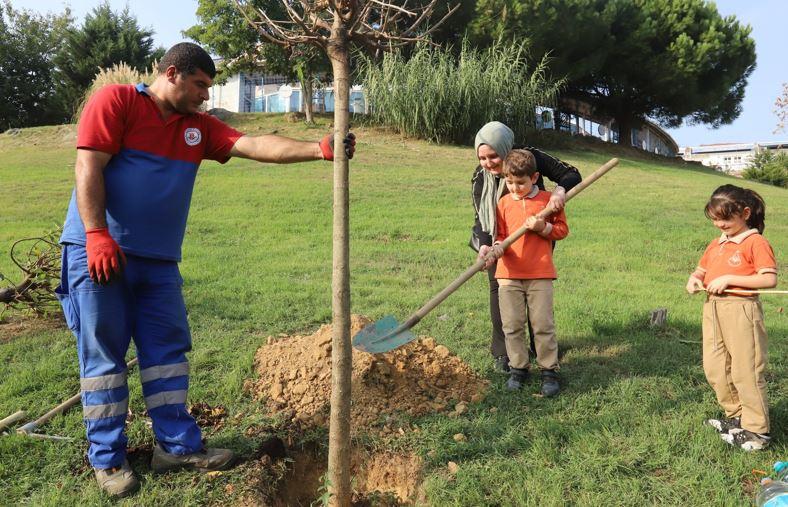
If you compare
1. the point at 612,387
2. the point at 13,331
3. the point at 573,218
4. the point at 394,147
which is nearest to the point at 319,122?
the point at 394,147

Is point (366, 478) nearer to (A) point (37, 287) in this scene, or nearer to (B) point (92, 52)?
(A) point (37, 287)

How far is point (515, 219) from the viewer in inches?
151

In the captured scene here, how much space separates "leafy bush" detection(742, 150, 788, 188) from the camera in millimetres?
28703

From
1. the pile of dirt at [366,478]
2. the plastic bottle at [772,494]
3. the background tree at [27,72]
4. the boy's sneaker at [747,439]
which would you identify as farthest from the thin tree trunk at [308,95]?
the plastic bottle at [772,494]

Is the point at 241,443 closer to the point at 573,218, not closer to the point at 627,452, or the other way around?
the point at 627,452

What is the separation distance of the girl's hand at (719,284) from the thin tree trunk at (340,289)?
1.95 metres

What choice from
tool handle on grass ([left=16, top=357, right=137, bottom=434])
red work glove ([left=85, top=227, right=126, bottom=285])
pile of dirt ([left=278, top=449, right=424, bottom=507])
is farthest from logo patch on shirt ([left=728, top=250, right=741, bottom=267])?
tool handle on grass ([left=16, top=357, right=137, bottom=434])

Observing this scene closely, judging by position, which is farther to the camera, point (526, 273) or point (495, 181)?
point (495, 181)

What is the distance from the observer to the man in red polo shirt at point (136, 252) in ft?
8.61

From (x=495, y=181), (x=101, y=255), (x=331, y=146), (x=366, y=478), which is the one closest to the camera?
(x=101, y=255)

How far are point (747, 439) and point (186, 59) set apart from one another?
3.44 meters

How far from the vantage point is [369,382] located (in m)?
3.70

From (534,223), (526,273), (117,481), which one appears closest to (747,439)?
(526,273)

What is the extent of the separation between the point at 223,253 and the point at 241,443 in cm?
463
